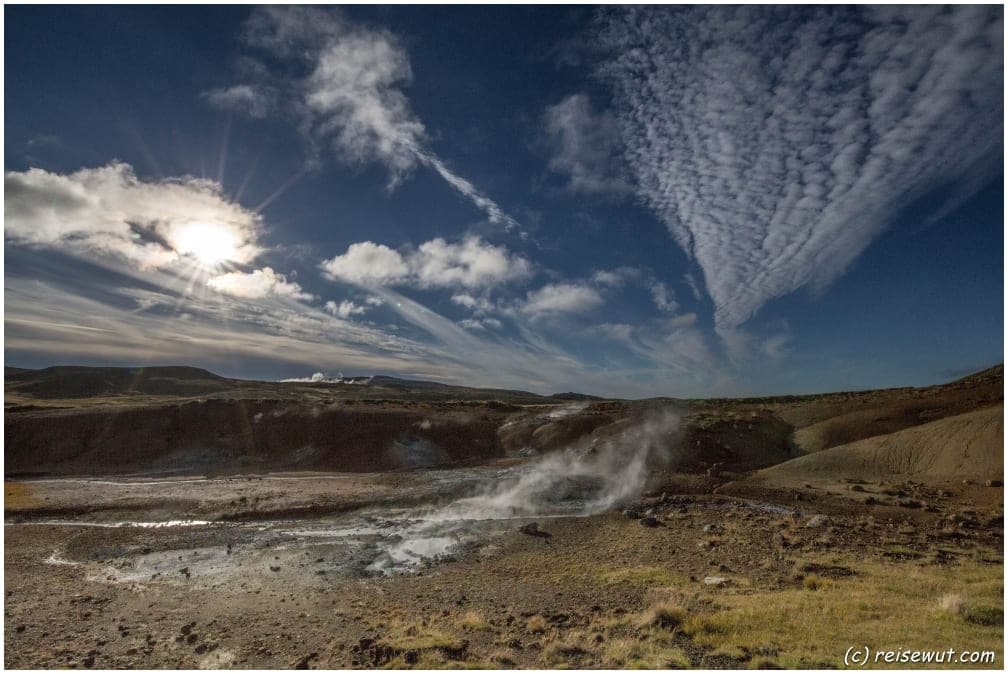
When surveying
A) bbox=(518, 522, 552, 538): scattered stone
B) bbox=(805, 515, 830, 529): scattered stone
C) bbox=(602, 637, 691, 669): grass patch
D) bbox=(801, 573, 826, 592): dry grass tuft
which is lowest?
bbox=(518, 522, 552, 538): scattered stone

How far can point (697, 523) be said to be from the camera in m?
25.0

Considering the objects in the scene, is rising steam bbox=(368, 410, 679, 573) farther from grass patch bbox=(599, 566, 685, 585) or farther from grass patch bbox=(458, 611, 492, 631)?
grass patch bbox=(599, 566, 685, 585)

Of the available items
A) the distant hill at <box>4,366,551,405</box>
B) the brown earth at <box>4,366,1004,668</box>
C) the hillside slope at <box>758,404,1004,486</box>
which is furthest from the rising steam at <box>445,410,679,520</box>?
the distant hill at <box>4,366,551,405</box>

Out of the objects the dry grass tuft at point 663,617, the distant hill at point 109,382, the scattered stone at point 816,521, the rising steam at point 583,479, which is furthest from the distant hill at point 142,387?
the dry grass tuft at point 663,617

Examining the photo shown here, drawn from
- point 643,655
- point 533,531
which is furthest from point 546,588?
point 533,531

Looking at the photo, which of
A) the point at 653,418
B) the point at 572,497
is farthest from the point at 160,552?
the point at 653,418

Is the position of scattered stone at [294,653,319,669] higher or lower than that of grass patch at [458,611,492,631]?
lower

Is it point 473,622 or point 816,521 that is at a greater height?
point 816,521

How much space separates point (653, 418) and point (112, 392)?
152 metres

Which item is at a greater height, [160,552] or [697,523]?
[697,523]

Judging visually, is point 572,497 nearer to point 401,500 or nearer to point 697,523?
point 697,523

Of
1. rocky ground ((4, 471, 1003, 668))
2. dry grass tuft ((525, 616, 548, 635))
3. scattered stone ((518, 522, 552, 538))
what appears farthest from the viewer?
scattered stone ((518, 522, 552, 538))

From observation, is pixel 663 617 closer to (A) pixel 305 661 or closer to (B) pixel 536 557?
(B) pixel 536 557

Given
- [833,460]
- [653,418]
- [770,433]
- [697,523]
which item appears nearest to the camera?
[697,523]
